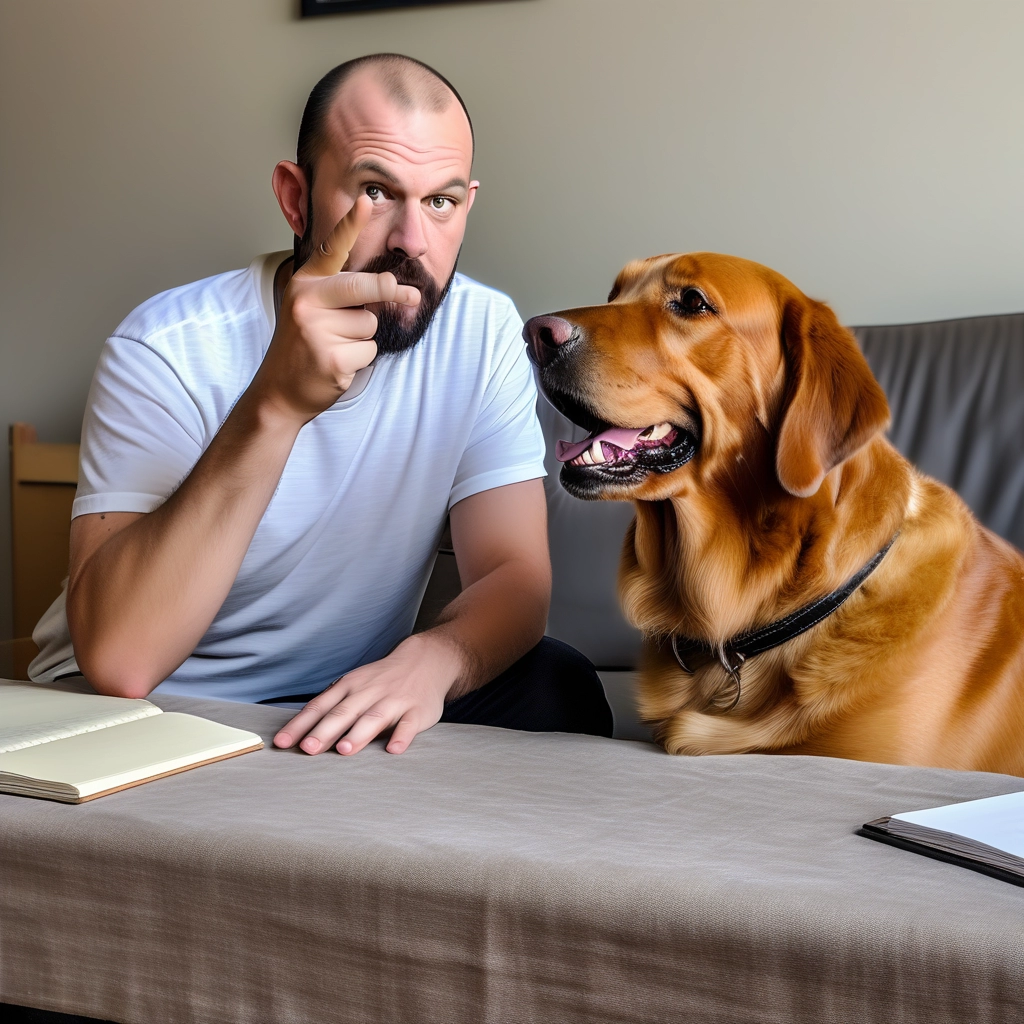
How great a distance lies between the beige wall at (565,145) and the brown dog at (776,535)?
110 cm

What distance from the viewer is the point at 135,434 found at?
4.29ft

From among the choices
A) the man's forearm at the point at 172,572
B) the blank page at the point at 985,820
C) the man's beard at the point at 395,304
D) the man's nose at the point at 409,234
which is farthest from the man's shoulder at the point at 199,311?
the blank page at the point at 985,820

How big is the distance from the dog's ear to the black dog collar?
0.11 meters

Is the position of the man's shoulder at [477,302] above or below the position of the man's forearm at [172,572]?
above

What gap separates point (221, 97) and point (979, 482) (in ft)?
7.15

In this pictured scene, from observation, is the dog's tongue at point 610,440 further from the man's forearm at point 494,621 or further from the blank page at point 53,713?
the blank page at point 53,713

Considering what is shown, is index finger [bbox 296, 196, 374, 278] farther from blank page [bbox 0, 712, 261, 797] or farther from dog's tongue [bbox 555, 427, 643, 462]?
blank page [bbox 0, 712, 261, 797]

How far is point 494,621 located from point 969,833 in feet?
2.56

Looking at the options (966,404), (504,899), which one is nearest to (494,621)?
(504,899)

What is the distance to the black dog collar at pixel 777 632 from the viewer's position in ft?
3.54

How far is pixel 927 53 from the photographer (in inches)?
81.4

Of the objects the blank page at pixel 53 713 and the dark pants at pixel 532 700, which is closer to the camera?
the blank page at pixel 53 713

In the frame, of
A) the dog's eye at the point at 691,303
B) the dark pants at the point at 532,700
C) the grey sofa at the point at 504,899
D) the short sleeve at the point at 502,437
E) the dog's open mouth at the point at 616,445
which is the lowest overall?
the dark pants at the point at 532,700

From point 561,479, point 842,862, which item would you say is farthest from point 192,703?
point 842,862
